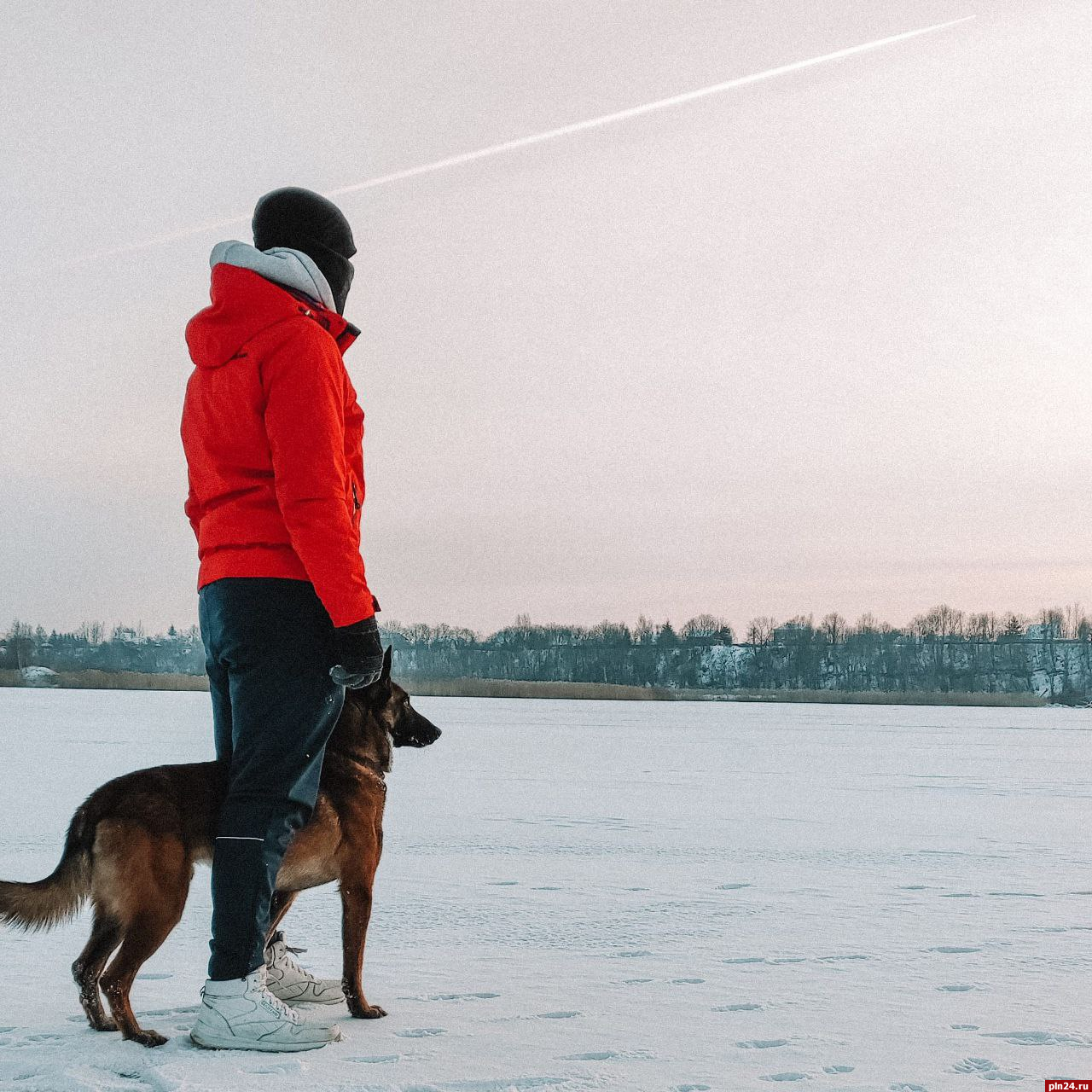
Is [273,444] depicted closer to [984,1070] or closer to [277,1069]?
[277,1069]

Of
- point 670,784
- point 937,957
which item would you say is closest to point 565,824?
point 670,784

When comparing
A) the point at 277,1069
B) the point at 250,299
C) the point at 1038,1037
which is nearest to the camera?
the point at 277,1069

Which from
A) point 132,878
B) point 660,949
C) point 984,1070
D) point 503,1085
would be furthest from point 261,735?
point 984,1070

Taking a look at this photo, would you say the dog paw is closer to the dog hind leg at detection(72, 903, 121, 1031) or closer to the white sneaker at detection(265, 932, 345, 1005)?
the white sneaker at detection(265, 932, 345, 1005)

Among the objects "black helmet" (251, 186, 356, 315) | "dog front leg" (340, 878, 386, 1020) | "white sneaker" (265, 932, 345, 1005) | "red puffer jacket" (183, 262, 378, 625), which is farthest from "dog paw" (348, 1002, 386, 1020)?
"black helmet" (251, 186, 356, 315)

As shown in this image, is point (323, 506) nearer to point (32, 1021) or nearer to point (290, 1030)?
point (290, 1030)

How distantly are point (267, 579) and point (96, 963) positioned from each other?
3.42ft

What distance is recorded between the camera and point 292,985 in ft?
10.2

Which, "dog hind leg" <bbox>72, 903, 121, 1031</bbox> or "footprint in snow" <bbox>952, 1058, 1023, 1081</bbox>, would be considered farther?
"dog hind leg" <bbox>72, 903, 121, 1031</bbox>

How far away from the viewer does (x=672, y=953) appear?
12.0ft

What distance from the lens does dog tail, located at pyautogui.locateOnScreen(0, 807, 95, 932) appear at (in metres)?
2.65

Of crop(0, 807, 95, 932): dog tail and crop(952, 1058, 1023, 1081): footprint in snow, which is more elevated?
crop(0, 807, 95, 932): dog tail

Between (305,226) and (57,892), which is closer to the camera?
(57,892)

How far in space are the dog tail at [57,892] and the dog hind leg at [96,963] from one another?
0.07 m
